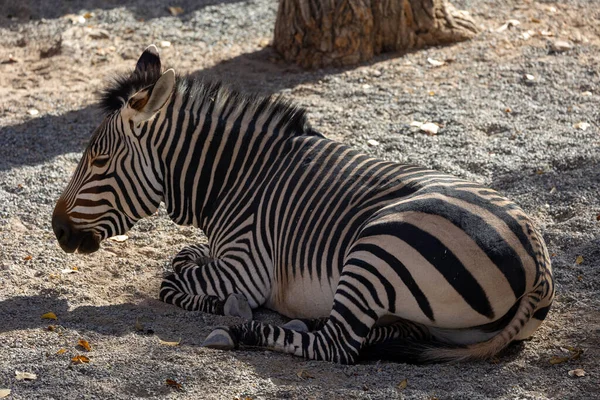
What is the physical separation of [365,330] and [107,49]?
306 inches

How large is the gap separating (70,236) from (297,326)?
189 centimetres

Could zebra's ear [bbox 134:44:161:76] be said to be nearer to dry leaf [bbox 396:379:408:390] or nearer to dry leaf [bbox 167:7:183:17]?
dry leaf [bbox 396:379:408:390]

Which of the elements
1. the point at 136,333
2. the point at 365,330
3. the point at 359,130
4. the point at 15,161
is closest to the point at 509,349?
the point at 365,330

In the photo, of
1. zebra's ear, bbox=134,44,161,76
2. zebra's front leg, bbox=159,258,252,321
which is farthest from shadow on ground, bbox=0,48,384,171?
zebra's front leg, bbox=159,258,252,321

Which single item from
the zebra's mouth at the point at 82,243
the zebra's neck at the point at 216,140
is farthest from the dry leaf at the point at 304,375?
the zebra's mouth at the point at 82,243

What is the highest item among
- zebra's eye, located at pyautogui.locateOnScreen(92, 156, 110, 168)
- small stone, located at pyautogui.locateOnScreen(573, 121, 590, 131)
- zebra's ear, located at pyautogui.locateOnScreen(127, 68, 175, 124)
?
zebra's ear, located at pyautogui.locateOnScreen(127, 68, 175, 124)

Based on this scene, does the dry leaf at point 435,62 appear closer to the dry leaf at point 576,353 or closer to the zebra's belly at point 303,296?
the zebra's belly at point 303,296

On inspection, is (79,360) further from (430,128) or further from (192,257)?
(430,128)

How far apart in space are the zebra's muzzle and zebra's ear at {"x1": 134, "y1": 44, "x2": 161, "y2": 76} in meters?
1.28

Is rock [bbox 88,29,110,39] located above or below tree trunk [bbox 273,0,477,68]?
below

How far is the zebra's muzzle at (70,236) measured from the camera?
5922mm

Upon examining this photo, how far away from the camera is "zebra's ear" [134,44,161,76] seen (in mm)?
6109

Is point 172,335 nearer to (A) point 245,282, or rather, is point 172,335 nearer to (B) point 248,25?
(A) point 245,282

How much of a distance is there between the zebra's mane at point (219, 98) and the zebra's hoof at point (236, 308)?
4.38 feet
